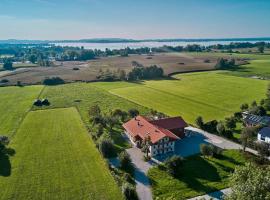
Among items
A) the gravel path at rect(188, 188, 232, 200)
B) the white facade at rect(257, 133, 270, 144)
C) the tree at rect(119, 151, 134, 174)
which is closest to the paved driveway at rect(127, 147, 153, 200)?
the tree at rect(119, 151, 134, 174)

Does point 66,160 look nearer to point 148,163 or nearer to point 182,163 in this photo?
point 148,163

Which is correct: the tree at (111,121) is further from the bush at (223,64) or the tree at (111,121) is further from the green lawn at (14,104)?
the bush at (223,64)

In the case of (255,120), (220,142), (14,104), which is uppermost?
(255,120)

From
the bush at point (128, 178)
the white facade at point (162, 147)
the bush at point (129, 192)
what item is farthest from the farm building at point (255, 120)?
the bush at point (129, 192)

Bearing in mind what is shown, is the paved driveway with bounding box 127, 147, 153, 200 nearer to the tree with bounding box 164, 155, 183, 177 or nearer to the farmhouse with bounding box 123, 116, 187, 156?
the farmhouse with bounding box 123, 116, 187, 156

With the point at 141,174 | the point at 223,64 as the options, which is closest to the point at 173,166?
the point at 141,174

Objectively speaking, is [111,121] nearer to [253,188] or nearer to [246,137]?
[246,137]
